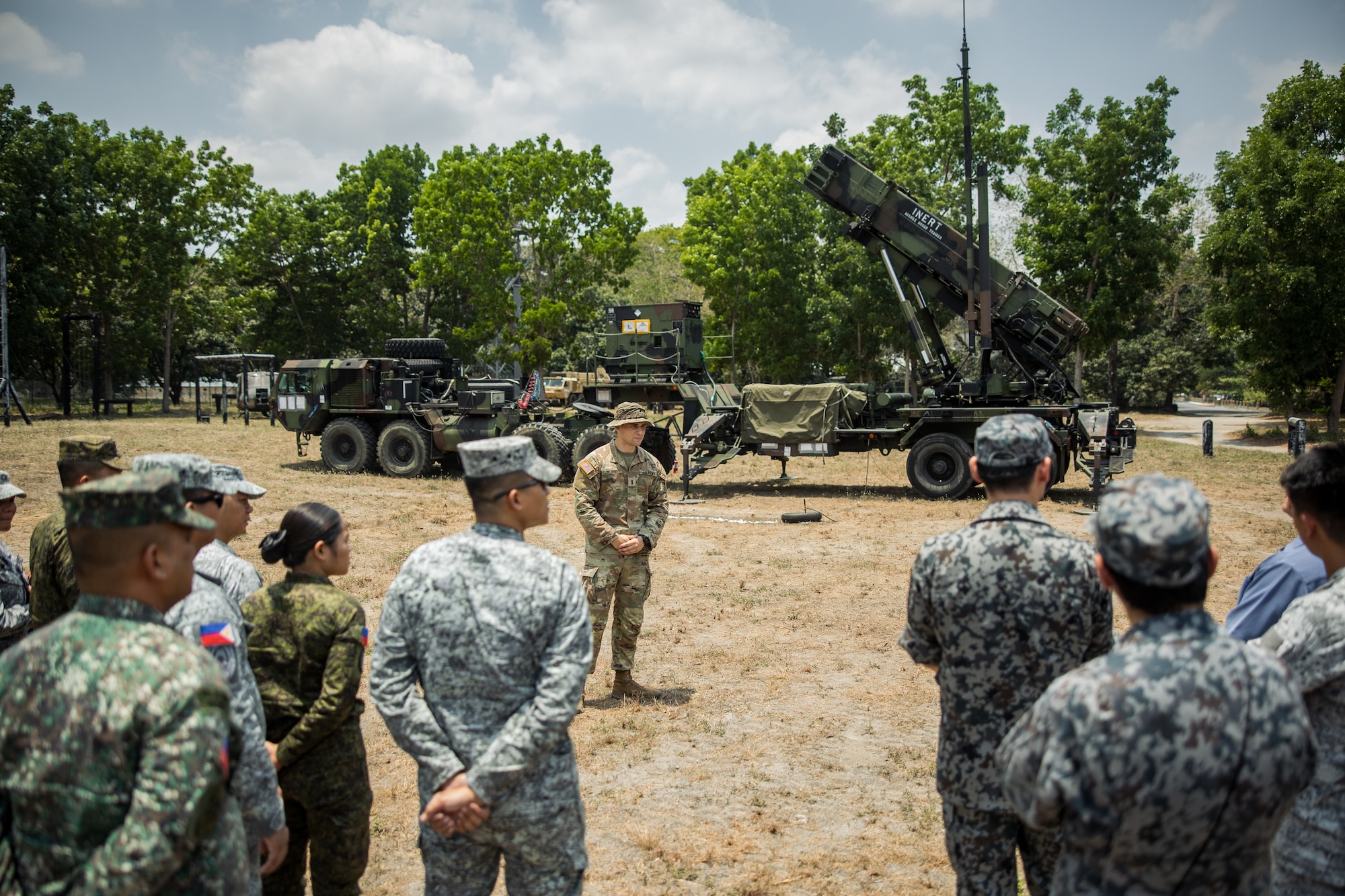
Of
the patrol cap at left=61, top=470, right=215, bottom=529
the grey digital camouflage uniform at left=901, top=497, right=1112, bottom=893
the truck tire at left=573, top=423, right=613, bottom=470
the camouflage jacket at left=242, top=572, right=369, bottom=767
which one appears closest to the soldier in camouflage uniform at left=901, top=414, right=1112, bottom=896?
the grey digital camouflage uniform at left=901, top=497, right=1112, bottom=893

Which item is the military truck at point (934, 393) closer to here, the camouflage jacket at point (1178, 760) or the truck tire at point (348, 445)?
the truck tire at point (348, 445)

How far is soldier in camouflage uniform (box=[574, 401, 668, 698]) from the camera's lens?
538cm

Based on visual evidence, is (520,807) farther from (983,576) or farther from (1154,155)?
(1154,155)

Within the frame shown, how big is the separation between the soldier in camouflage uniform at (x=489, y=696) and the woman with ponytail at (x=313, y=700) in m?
0.40

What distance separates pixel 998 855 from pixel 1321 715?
2.88ft

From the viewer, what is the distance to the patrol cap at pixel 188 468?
2.80 meters

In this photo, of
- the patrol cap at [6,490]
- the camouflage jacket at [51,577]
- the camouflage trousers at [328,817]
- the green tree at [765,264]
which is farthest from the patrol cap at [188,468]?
the green tree at [765,264]

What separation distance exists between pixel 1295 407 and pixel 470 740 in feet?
105

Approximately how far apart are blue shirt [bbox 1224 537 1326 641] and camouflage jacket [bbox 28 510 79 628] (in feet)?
12.5

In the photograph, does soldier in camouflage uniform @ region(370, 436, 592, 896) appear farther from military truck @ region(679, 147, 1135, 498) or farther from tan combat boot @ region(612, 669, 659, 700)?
military truck @ region(679, 147, 1135, 498)

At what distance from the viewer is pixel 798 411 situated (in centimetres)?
1403

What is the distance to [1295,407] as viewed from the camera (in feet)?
91.5

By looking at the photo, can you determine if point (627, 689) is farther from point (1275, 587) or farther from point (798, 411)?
point (798, 411)

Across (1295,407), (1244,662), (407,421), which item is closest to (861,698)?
(1244,662)
